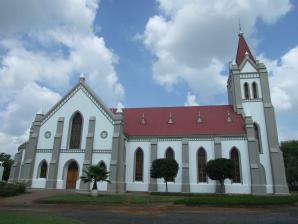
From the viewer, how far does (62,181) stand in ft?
108

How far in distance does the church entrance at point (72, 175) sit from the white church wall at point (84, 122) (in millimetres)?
2532

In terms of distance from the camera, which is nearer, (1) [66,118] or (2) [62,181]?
(2) [62,181]

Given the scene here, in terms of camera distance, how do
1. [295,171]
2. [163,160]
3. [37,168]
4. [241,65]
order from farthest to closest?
[295,171] < [241,65] < [37,168] < [163,160]

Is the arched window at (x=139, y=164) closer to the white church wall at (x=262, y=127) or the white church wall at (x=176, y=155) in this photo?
the white church wall at (x=176, y=155)

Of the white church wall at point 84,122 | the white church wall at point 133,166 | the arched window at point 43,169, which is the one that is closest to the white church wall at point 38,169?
the arched window at point 43,169

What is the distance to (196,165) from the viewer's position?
35.2 metres

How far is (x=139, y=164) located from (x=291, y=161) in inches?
1400

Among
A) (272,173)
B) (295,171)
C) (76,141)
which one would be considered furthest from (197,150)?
(295,171)

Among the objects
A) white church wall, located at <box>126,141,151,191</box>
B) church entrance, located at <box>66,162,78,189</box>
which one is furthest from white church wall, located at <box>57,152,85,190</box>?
white church wall, located at <box>126,141,151,191</box>

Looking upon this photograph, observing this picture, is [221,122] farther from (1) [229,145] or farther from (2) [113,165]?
(2) [113,165]

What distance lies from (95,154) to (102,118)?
473cm

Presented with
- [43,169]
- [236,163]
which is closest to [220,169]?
[236,163]

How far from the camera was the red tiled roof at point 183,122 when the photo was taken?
36.6 metres

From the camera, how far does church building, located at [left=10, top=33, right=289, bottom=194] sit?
33156mm
